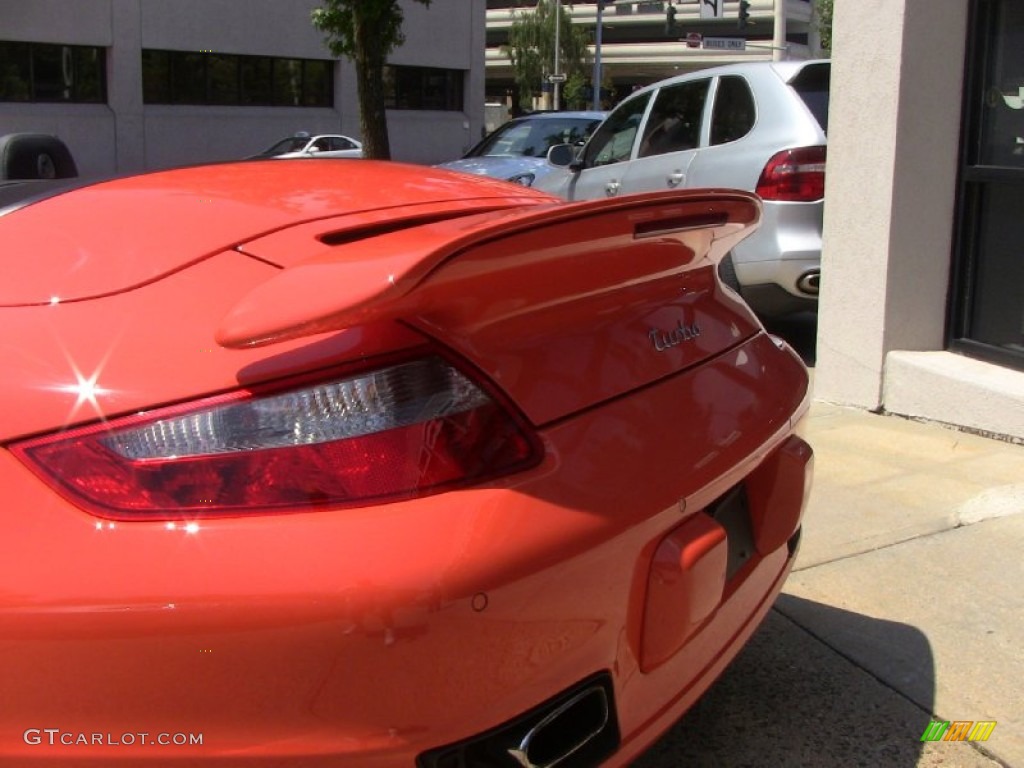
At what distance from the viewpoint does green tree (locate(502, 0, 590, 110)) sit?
60688 mm

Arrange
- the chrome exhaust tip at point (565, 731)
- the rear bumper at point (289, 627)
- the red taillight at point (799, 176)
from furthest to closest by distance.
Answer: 1. the red taillight at point (799, 176)
2. the chrome exhaust tip at point (565, 731)
3. the rear bumper at point (289, 627)

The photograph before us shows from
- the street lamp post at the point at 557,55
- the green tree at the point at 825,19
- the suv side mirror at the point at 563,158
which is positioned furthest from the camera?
the street lamp post at the point at 557,55

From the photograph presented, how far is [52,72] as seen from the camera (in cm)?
2575

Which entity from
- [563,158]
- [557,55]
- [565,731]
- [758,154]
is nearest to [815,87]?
[758,154]

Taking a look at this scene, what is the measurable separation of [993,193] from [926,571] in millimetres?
2304

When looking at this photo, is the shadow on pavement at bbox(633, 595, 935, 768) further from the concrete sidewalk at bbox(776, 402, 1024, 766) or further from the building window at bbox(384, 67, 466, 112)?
the building window at bbox(384, 67, 466, 112)

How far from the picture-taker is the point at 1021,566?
3.53m

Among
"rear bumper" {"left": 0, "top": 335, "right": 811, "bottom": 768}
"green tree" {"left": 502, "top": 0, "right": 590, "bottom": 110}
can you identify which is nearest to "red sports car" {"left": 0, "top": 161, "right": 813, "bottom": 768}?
"rear bumper" {"left": 0, "top": 335, "right": 811, "bottom": 768}

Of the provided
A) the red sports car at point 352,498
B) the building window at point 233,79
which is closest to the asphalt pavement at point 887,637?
the red sports car at point 352,498

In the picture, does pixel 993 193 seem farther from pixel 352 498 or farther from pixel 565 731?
pixel 352 498

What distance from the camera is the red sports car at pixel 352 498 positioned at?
155 cm
